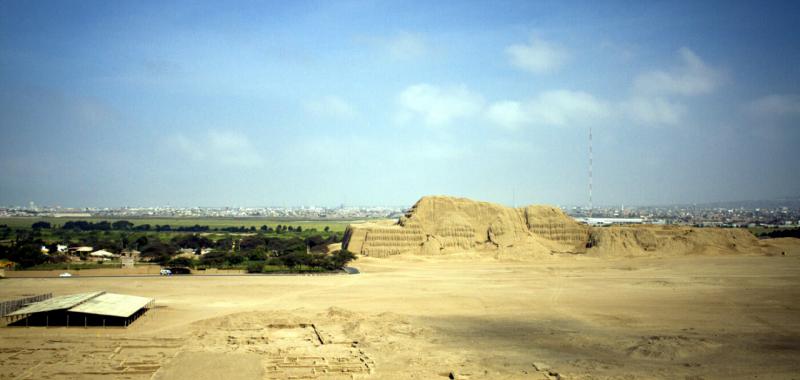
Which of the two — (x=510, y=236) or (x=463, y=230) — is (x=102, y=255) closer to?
(x=463, y=230)

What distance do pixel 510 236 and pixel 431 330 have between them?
38396 mm

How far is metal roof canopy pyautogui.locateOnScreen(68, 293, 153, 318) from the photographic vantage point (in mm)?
29422

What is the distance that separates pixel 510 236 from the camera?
67250 mm

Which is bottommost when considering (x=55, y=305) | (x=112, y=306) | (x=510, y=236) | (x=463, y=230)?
(x=112, y=306)

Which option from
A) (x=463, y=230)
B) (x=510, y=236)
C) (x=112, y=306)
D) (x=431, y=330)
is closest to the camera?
(x=431, y=330)

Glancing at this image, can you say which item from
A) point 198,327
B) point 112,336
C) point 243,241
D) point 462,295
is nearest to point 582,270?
point 462,295

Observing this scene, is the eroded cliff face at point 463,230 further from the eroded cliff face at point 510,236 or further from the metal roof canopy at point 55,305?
the metal roof canopy at point 55,305

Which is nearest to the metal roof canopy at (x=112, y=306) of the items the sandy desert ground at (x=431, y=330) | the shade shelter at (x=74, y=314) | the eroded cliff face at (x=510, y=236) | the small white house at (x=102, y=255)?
the shade shelter at (x=74, y=314)

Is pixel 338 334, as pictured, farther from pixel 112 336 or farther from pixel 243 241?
pixel 243 241

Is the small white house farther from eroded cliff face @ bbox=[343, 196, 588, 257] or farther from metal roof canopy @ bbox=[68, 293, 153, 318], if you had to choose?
metal roof canopy @ bbox=[68, 293, 153, 318]

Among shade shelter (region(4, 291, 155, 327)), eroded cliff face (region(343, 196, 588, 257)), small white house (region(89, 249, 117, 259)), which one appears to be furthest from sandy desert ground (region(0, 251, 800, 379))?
small white house (region(89, 249, 117, 259))

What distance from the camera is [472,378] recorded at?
22.5 meters

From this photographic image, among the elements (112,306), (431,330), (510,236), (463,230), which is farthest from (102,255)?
(431,330)

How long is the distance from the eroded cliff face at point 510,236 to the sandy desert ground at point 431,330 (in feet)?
48.8
